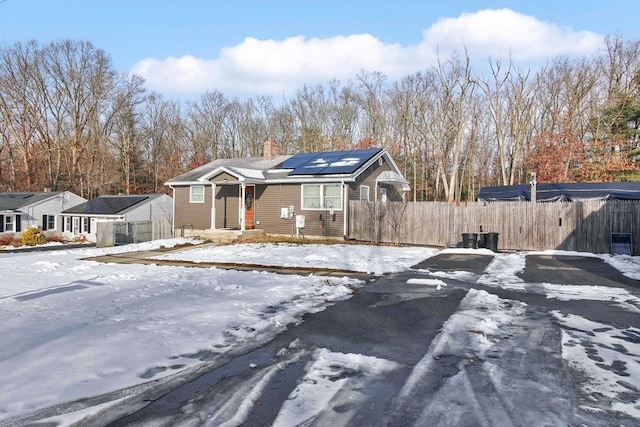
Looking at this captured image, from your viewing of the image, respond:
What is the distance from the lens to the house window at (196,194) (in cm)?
2331

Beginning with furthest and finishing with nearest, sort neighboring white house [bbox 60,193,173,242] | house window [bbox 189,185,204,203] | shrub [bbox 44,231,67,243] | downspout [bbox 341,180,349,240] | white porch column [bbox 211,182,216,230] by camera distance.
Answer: shrub [bbox 44,231,67,243], neighboring white house [bbox 60,193,173,242], house window [bbox 189,185,204,203], white porch column [bbox 211,182,216,230], downspout [bbox 341,180,349,240]

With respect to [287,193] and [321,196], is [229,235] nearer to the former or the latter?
[287,193]

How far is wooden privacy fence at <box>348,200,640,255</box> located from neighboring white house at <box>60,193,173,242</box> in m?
13.9

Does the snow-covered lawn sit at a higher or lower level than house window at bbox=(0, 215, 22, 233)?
lower

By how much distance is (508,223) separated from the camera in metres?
17.3

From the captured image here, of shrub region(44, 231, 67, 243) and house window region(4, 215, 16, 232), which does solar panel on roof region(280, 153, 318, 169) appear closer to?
shrub region(44, 231, 67, 243)

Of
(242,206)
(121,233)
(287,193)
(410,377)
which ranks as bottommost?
(410,377)

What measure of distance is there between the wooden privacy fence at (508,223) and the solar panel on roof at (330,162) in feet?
6.05

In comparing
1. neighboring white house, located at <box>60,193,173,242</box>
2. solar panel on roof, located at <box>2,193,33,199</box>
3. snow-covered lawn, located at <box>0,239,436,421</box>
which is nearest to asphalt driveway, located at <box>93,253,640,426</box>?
snow-covered lawn, located at <box>0,239,436,421</box>

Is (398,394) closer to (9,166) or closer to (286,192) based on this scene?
(286,192)

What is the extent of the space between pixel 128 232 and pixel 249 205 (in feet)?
21.1

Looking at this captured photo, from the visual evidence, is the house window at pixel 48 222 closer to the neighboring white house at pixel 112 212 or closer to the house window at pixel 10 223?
the neighboring white house at pixel 112 212

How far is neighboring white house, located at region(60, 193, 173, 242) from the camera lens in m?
27.7

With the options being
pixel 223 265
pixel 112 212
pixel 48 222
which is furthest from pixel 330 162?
pixel 48 222
